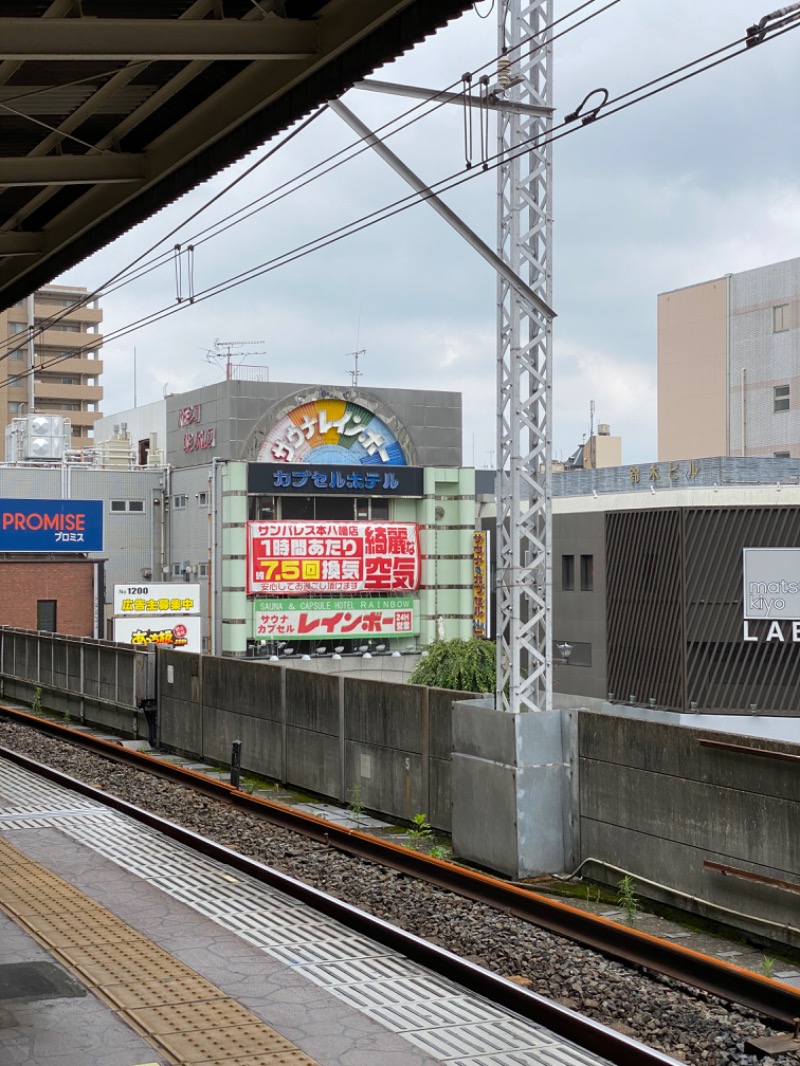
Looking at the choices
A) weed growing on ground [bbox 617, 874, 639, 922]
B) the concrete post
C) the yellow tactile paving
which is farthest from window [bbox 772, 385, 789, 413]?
the yellow tactile paving

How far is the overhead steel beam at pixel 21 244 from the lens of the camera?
15258 mm

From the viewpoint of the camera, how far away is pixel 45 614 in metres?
59.3

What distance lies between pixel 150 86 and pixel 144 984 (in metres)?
7.29

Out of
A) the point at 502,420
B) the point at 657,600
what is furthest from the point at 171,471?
the point at 502,420

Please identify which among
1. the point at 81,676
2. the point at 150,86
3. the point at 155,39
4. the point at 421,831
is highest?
the point at 150,86

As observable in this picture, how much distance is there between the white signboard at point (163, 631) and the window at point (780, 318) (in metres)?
46.7

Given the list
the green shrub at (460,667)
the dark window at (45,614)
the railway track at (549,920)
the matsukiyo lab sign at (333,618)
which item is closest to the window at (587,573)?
the green shrub at (460,667)

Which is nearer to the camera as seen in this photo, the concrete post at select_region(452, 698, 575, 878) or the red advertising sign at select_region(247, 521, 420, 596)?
the concrete post at select_region(452, 698, 575, 878)

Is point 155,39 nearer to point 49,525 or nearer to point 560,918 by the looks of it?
point 560,918

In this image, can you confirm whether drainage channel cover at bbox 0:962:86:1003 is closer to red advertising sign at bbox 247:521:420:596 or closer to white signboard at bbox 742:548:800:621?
white signboard at bbox 742:548:800:621

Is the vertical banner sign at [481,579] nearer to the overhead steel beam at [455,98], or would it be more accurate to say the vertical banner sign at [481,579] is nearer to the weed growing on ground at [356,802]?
the weed growing on ground at [356,802]

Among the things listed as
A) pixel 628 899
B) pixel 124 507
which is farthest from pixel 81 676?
pixel 124 507

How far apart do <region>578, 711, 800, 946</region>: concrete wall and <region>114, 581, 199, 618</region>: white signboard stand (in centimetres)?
4670

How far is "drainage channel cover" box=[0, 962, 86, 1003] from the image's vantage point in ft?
27.9
